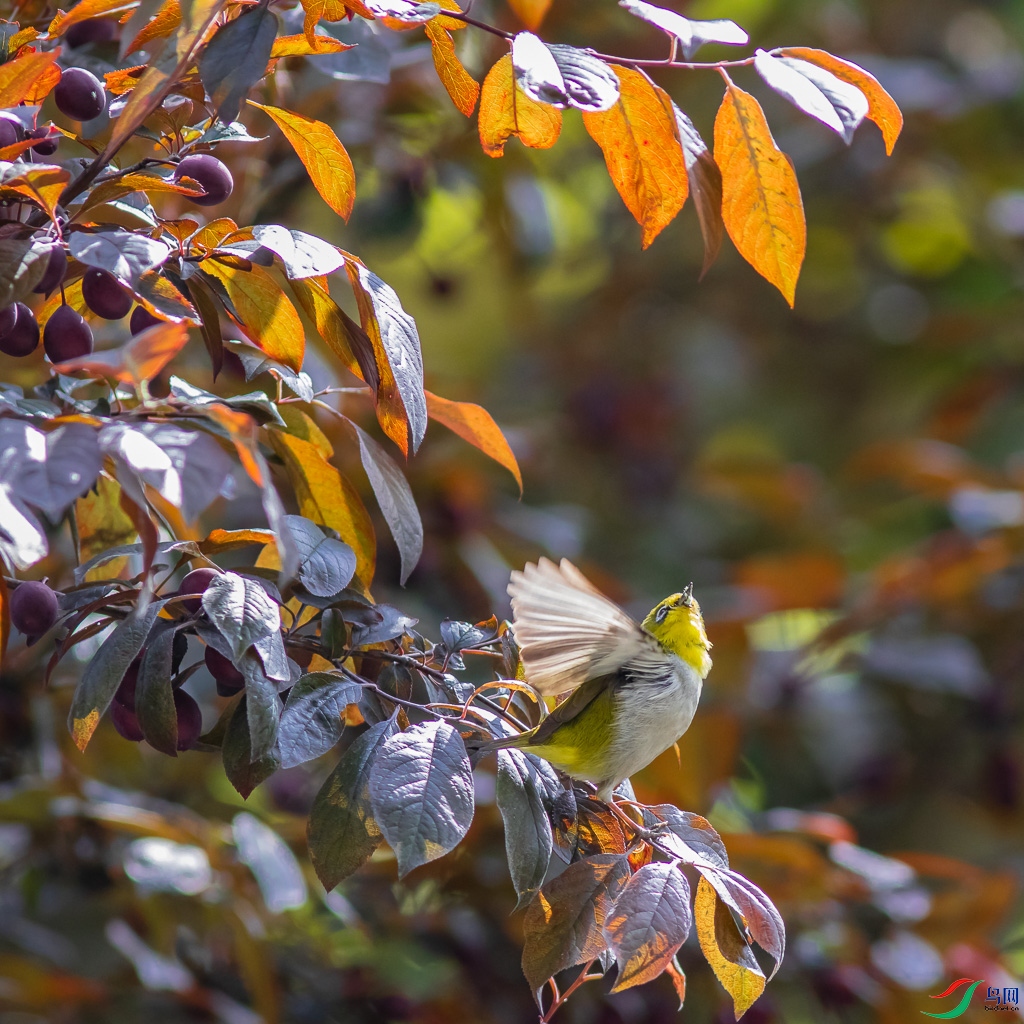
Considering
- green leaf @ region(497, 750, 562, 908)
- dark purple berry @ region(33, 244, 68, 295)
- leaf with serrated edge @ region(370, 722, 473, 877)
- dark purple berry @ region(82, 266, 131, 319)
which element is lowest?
green leaf @ region(497, 750, 562, 908)

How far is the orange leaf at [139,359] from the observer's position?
0.54 meters

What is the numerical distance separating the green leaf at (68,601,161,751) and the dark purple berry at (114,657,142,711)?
62 millimetres

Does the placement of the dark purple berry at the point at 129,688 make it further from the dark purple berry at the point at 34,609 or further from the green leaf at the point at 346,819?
the green leaf at the point at 346,819

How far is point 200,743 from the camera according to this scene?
78 cm

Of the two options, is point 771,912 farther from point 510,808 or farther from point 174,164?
point 174,164

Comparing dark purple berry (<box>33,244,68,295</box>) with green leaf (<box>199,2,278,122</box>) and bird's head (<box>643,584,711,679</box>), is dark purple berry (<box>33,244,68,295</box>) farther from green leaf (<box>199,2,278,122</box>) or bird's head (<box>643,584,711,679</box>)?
bird's head (<box>643,584,711,679</box>)

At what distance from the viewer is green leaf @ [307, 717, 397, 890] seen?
0.68 m

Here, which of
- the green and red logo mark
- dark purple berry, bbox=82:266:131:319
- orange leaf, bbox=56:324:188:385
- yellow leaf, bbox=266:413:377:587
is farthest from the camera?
the green and red logo mark

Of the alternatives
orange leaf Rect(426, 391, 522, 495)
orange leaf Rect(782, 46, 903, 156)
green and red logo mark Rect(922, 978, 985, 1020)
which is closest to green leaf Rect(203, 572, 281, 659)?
orange leaf Rect(426, 391, 522, 495)

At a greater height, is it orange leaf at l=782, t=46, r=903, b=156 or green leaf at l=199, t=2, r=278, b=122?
green leaf at l=199, t=2, r=278, b=122

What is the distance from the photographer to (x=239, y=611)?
654 millimetres

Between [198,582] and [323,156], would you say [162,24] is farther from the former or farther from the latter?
[198,582]

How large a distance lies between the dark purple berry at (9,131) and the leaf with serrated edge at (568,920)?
57 centimetres

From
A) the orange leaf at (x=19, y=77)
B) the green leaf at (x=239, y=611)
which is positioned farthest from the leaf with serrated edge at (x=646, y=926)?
the orange leaf at (x=19, y=77)
